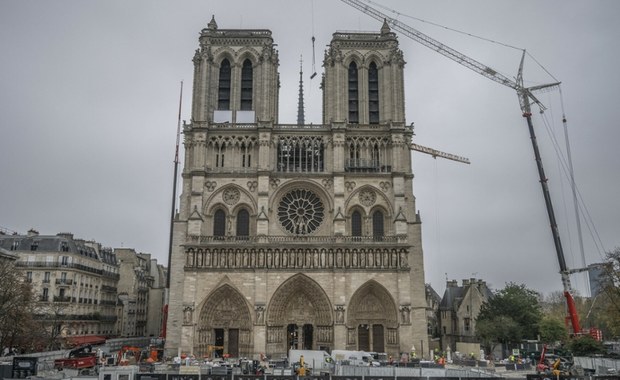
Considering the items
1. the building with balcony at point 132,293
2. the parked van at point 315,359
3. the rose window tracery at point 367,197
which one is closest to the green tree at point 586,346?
the parked van at point 315,359

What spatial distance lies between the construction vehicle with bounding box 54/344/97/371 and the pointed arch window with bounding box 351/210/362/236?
22.3 m

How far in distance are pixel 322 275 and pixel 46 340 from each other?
71.3ft

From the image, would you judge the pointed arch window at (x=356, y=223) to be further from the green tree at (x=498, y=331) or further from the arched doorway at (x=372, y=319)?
the green tree at (x=498, y=331)

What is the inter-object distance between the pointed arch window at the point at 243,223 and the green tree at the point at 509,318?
71.9ft

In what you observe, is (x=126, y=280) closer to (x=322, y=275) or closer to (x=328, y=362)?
(x=322, y=275)

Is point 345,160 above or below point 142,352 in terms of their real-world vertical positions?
above

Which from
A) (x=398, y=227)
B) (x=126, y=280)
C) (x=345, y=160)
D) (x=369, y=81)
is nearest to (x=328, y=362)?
(x=398, y=227)

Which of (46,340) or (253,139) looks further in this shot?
(253,139)

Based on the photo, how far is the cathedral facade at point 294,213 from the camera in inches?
1658

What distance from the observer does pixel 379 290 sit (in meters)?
42.8

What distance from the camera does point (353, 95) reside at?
49.0 m

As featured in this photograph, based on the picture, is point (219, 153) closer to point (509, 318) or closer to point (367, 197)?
point (367, 197)

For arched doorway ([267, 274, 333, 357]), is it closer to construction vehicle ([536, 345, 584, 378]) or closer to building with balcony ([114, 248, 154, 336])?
construction vehicle ([536, 345, 584, 378])

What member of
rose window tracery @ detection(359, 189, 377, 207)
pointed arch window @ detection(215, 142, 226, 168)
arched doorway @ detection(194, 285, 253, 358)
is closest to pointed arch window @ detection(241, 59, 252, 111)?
pointed arch window @ detection(215, 142, 226, 168)
